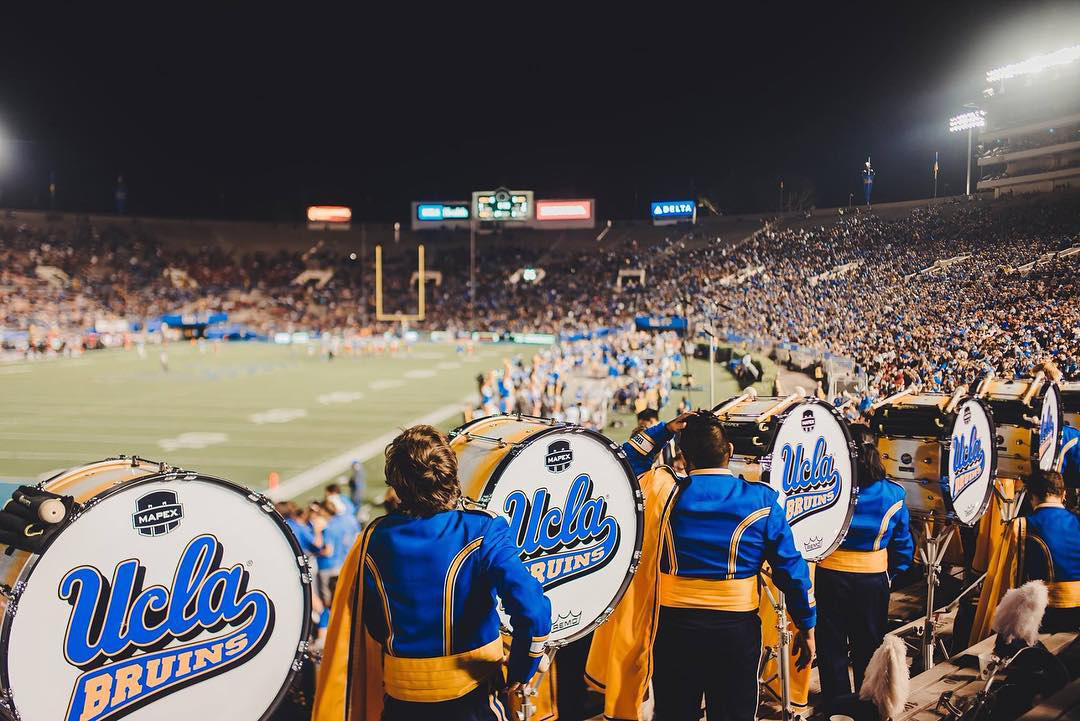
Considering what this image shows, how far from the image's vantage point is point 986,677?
3.01 m

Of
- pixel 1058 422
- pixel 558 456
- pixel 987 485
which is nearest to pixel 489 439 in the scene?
pixel 558 456

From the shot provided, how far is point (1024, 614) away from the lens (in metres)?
2.77

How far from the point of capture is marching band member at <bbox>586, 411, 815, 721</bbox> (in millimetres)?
2537

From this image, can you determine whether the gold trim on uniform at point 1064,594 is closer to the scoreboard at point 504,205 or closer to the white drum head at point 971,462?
the white drum head at point 971,462

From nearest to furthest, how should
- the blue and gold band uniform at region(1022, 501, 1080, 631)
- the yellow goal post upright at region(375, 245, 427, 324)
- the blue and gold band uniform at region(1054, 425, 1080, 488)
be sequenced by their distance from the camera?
the blue and gold band uniform at region(1022, 501, 1080, 631) < the blue and gold band uniform at region(1054, 425, 1080, 488) < the yellow goal post upright at region(375, 245, 427, 324)

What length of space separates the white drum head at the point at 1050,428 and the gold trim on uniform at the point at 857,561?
2789mm

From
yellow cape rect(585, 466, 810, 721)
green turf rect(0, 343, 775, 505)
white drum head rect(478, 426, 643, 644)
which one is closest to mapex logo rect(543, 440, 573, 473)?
white drum head rect(478, 426, 643, 644)

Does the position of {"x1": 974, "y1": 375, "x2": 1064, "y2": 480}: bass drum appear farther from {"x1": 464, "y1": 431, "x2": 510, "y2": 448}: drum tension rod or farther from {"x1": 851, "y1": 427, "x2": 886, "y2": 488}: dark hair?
{"x1": 464, "y1": 431, "x2": 510, "y2": 448}: drum tension rod

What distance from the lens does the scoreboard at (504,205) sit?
9.42m

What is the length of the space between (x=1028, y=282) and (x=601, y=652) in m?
5.22

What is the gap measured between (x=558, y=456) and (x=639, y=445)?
0.52m

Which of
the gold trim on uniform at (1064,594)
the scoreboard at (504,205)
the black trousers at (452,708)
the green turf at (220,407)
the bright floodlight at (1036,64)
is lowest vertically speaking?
the green turf at (220,407)

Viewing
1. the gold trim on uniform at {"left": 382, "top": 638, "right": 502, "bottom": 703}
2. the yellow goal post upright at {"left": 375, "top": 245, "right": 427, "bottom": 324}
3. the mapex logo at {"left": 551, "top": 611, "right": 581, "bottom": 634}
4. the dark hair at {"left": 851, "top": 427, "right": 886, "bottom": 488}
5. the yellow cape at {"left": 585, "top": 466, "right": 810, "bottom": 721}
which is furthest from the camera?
the yellow goal post upright at {"left": 375, "top": 245, "right": 427, "bottom": 324}

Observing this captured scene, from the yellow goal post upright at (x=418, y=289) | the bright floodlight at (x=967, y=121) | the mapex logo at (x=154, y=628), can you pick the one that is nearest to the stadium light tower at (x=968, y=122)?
the bright floodlight at (x=967, y=121)
